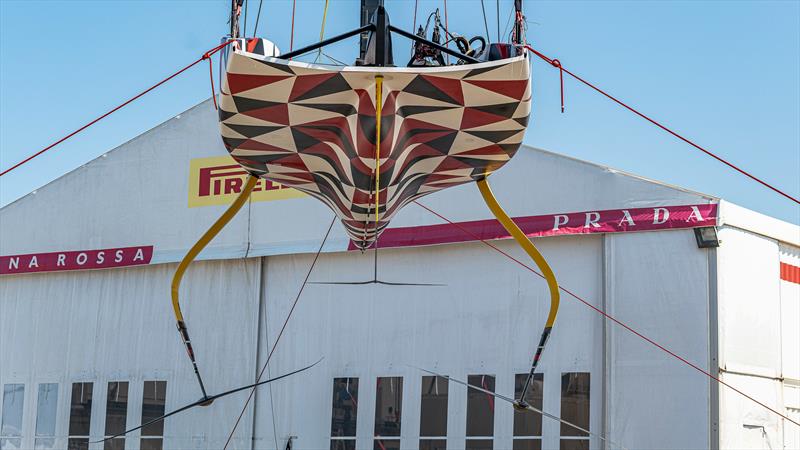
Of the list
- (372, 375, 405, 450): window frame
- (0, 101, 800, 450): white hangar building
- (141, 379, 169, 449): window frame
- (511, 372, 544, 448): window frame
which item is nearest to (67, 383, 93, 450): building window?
(0, 101, 800, 450): white hangar building

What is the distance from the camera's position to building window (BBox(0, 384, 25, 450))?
1691 cm

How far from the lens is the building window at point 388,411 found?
13.7 meters

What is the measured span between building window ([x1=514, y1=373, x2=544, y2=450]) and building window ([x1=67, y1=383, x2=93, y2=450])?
282 inches

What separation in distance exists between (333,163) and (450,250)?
5.68m

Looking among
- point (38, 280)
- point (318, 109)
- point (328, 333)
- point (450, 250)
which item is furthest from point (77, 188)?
point (318, 109)

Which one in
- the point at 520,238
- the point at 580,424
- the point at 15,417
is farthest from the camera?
the point at 15,417

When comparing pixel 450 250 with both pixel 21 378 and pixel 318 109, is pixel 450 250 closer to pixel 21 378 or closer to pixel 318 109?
pixel 318 109

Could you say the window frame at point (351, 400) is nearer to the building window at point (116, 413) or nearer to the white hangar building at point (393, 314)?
the white hangar building at point (393, 314)

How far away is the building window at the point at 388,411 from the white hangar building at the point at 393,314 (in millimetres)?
26

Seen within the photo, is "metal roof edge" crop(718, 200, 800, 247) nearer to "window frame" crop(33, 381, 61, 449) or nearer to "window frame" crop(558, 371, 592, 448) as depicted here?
"window frame" crop(558, 371, 592, 448)

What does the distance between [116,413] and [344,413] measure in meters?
4.11

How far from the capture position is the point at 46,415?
54.9 ft

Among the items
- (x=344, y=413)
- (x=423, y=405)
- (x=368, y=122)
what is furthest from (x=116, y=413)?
(x=368, y=122)

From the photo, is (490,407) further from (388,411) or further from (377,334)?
(377,334)
